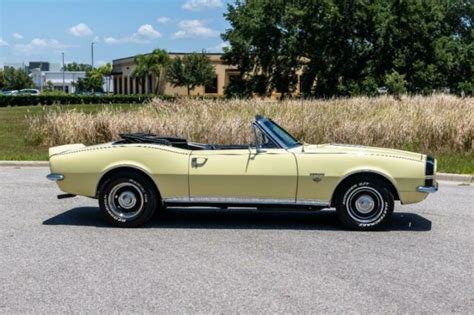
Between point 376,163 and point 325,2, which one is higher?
point 325,2

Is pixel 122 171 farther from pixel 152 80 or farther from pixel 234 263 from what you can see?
pixel 152 80

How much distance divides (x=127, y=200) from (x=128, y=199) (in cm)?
2

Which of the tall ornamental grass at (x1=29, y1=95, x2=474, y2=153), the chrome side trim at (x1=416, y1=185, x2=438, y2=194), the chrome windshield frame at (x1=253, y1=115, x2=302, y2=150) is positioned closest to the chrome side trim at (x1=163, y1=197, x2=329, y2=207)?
the chrome windshield frame at (x1=253, y1=115, x2=302, y2=150)

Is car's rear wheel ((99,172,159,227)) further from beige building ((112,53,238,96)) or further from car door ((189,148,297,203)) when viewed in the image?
beige building ((112,53,238,96))

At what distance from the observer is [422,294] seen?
4.82 metres

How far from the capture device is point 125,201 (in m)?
7.12

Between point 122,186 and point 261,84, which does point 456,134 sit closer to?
point 122,186

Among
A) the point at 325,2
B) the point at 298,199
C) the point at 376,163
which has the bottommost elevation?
the point at 298,199

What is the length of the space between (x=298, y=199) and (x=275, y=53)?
44459mm

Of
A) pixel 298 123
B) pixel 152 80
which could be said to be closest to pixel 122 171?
pixel 298 123

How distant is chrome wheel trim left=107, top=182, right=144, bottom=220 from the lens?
707cm

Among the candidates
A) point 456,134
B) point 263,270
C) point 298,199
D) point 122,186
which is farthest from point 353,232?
point 456,134

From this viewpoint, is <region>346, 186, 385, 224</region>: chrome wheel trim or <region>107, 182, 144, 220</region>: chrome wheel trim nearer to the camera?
<region>346, 186, 385, 224</region>: chrome wheel trim

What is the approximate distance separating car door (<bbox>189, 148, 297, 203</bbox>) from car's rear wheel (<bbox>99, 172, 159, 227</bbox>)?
20.5 inches
